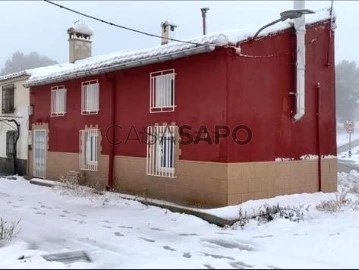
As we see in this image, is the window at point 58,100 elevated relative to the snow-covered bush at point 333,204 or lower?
elevated

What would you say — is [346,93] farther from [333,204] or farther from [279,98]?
[333,204]

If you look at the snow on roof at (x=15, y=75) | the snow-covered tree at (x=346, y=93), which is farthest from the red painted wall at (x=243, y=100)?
the snow-covered tree at (x=346, y=93)

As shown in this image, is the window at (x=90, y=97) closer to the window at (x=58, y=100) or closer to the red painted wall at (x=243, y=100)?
the red painted wall at (x=243, y=100)

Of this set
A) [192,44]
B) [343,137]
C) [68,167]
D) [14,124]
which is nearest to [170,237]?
[192,44]

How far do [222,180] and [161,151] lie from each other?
8.45 feet

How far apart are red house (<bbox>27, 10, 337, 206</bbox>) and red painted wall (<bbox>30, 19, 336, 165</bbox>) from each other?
0.08ft

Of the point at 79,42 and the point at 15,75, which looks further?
the point at 79,42

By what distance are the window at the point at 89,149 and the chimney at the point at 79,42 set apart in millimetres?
6419

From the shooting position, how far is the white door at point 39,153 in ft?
60.1

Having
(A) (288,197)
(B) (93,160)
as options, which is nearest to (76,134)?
(B) (93,160)

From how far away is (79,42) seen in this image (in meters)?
21.5

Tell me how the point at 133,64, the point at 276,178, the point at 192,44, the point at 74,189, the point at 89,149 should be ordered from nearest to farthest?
the point at 192,44 → the point at 276,178 → the point at 133,64 → the point at 74,189 → the point at 89,149

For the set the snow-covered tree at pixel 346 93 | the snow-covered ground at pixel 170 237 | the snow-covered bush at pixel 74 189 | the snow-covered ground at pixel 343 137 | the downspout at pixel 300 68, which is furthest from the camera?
the snow-covered tree at pixel 346 93

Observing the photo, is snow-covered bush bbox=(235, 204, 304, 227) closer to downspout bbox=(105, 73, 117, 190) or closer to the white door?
downspout bbox=(105, 73, 117, 190)
